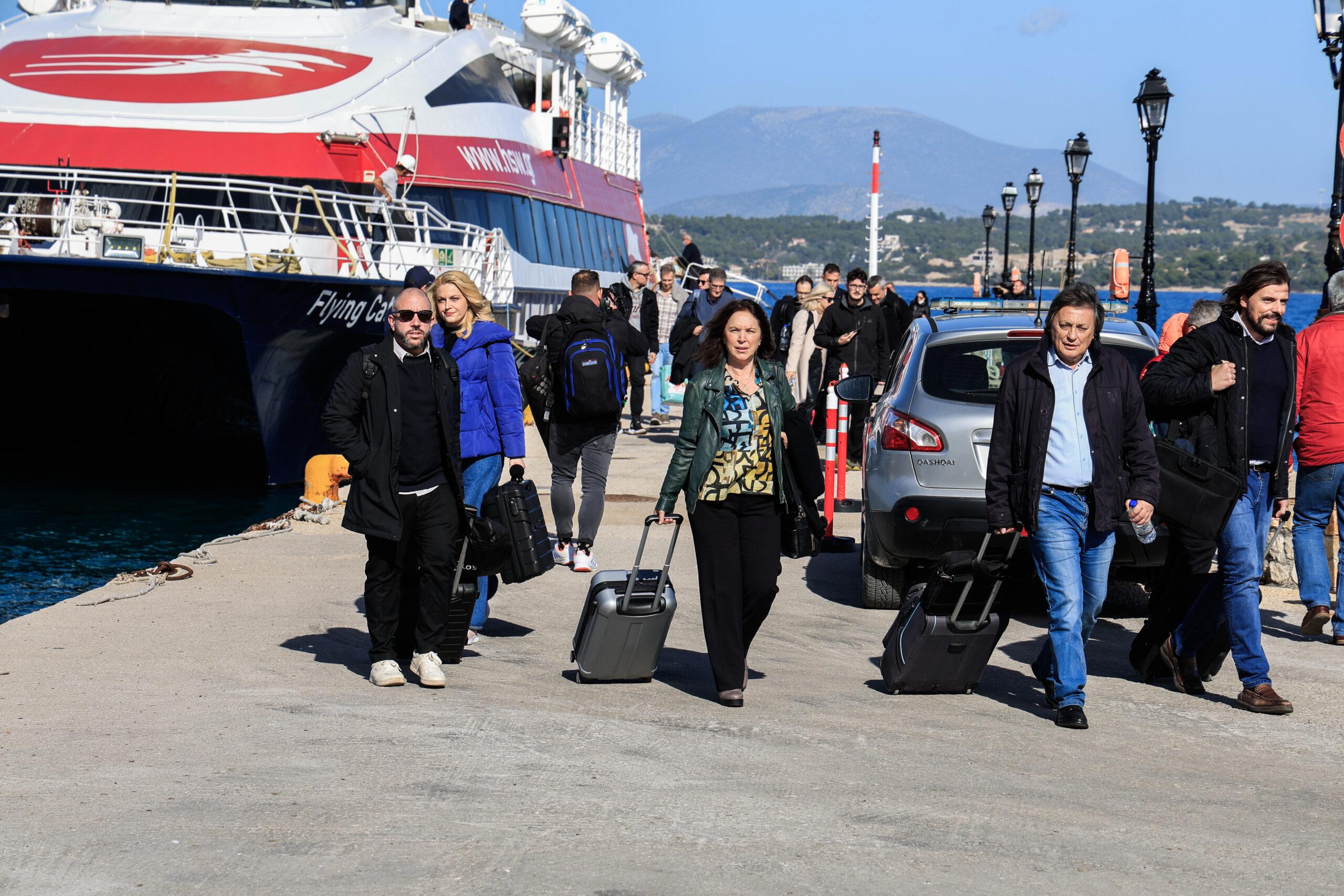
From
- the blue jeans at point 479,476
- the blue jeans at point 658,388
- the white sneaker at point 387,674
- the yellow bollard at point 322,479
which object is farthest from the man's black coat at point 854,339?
the white sneaker at point 387,674

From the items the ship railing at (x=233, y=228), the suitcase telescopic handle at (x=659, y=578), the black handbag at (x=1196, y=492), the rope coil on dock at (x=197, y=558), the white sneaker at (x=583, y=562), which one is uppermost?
the ship railing at (x=233, y=228)

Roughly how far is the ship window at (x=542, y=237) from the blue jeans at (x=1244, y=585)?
686 inches

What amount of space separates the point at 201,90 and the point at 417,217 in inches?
118

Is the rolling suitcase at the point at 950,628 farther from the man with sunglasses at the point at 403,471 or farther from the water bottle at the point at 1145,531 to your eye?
the man with sunglasses at the point at 403,471

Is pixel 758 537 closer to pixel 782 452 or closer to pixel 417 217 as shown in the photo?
pixel 782 452

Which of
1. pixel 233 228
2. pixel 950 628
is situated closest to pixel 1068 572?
pixel 950 628

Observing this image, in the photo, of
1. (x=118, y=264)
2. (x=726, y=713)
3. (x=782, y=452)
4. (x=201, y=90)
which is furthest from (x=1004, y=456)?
(x=201, y=90)

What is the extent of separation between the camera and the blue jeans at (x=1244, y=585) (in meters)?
6.42

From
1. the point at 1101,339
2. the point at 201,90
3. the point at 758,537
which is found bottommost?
the point at 758,537

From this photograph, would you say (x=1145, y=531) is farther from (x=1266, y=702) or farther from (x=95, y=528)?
(x=95, y=528)

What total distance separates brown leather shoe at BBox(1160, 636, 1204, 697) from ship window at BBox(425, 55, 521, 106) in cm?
1445

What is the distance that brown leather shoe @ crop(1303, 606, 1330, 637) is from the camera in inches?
313

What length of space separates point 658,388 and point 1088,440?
15465mm

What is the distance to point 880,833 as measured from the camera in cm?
465
